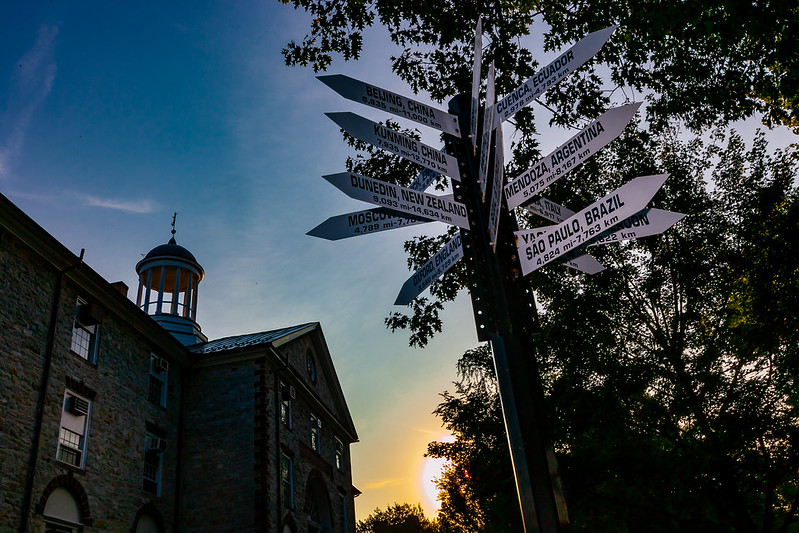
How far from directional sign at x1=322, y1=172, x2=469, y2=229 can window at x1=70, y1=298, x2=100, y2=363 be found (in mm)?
14345

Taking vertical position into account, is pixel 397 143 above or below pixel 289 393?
below

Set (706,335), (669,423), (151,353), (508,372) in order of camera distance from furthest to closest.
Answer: (151,353) < (706,335) < (669,423) < (508,372)

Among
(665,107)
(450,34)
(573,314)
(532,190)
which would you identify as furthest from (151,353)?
(532,190)

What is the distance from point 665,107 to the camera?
8.71m

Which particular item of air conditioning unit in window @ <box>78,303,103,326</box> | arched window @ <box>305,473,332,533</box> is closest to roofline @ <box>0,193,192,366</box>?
air conditioning unit in window @ <box>78,303,103,326</box>

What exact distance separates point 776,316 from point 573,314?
197 inches

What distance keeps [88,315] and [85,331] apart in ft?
1.67

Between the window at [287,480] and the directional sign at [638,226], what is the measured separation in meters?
19.3

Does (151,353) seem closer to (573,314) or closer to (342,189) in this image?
(573,314)

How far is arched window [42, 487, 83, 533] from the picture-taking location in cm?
1303

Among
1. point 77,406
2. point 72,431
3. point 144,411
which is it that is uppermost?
point 144,411

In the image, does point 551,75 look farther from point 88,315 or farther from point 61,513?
point 88,315

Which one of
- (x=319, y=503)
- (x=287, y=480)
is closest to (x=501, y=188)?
(x=287, y=480)

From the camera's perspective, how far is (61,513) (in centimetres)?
1343
